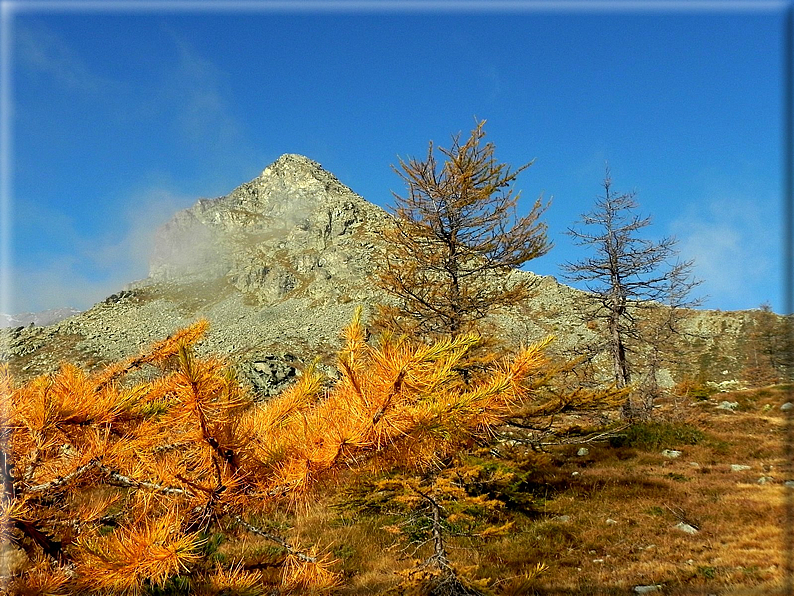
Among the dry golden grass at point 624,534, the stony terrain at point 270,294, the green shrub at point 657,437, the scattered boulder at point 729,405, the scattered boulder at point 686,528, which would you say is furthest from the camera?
the stony terrain at point 270,294

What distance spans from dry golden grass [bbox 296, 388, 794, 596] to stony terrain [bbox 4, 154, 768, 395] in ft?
104

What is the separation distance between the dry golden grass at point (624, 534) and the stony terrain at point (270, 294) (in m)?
31.6

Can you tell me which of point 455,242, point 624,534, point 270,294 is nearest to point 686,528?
point 624,534

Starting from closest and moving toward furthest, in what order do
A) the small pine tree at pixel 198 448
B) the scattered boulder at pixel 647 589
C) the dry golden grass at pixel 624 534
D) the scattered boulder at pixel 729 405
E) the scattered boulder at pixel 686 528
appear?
1. the small pine tree at pixel 198 448
2. the scattered boulder at pixel 647 589
3. the dry golden grass at pixel 624 534
4. the scattered boulder at pixel 686 528
5. the scattered boulder at pixel 729 405

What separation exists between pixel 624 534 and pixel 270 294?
95.1 m

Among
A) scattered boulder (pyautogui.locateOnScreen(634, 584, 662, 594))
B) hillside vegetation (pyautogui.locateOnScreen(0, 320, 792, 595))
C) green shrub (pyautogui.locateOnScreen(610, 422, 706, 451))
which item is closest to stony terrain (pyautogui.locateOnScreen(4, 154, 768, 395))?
green shrub (pyautogui.locateOnScreen(610, 422, 706, 451))

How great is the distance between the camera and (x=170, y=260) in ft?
386

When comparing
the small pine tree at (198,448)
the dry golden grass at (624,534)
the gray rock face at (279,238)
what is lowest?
the dry golden grass at (624,534)

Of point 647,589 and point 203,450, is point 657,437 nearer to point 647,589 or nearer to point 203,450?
point 647,589

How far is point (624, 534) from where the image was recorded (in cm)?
886

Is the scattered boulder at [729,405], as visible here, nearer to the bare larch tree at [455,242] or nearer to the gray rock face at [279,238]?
the bare larch tree at [455,242]

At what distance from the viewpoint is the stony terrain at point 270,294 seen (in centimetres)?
6494

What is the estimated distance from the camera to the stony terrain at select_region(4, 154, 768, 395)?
213 feet

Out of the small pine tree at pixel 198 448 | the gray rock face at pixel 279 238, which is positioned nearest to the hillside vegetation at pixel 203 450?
the small pine tree at pixel 198 448
